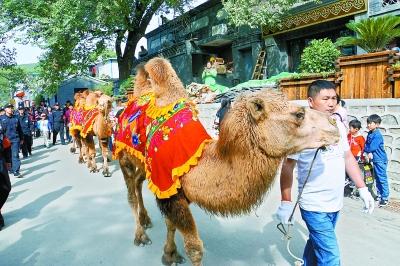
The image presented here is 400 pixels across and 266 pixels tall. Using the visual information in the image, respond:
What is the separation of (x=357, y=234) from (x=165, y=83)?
3151 millimetres

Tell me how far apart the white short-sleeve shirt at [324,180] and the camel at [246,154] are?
1.47 feet

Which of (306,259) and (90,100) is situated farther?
(90,100)

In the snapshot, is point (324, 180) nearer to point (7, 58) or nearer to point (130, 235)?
point (130, 235)

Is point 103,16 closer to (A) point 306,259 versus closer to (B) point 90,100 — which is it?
(B) point 90,100

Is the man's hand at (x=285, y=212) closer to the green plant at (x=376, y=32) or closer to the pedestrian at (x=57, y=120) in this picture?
the green plant at (x=376, y=32)

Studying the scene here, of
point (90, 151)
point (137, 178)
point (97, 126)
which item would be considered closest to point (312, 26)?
point (97, 126)

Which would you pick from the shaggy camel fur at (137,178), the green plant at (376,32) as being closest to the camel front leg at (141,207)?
the shaggy camel fur at (137,178)

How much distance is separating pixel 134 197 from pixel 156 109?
5.25 feet

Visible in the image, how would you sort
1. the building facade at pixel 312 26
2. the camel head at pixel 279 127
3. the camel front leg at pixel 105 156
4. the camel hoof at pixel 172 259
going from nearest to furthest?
the camel head at pixel 279 127 → the camel hoof at pixel 172 259 → the camel front leg at pixel 105 156 → the building facade at pixel 312 26

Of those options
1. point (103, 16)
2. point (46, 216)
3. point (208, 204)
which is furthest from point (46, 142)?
point (208, 204)

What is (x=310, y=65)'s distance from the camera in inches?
347

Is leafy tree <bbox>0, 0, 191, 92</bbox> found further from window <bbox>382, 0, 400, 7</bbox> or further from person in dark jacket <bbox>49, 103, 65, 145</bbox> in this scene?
window <bbox>382, 0, 400, 7</bbox>

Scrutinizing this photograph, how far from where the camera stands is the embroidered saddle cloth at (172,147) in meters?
3.07

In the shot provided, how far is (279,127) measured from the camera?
96.4 inches
